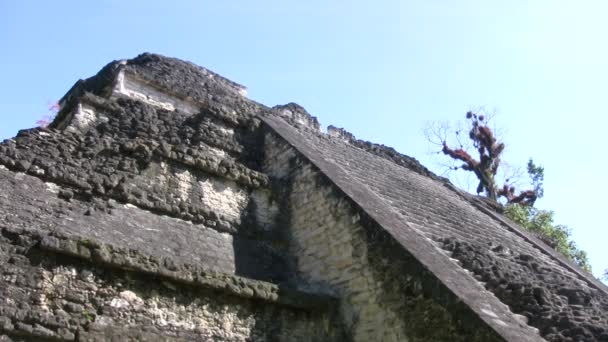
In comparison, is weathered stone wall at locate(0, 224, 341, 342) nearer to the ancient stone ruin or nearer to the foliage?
the ancient stone ruin

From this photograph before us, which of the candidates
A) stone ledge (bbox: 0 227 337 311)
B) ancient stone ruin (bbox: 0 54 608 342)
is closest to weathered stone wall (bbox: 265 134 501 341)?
ancient stone ruin (bbox: 0 54 608 342)

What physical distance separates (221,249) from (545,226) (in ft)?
37.6

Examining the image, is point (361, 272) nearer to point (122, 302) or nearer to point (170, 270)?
point (170, 270)

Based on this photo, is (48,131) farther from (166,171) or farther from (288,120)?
(288,120)

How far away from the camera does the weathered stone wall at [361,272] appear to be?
4172 millimetres

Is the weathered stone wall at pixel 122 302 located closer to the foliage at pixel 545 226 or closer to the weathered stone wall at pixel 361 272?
the weathered stone wall at pixel 361 272

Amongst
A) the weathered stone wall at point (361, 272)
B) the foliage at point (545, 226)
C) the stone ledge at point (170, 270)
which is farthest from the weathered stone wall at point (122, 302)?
the foliage at point (545, 226)

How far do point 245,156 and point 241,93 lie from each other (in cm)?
226

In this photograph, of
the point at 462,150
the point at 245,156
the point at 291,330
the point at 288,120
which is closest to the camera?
the point at 291,330

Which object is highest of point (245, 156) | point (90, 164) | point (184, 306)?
point (245, 156)

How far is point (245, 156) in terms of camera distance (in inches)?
269

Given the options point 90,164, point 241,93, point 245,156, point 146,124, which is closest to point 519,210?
point 241,93

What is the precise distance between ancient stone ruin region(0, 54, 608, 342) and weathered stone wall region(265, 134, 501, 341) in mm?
14

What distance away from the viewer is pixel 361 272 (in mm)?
4875
